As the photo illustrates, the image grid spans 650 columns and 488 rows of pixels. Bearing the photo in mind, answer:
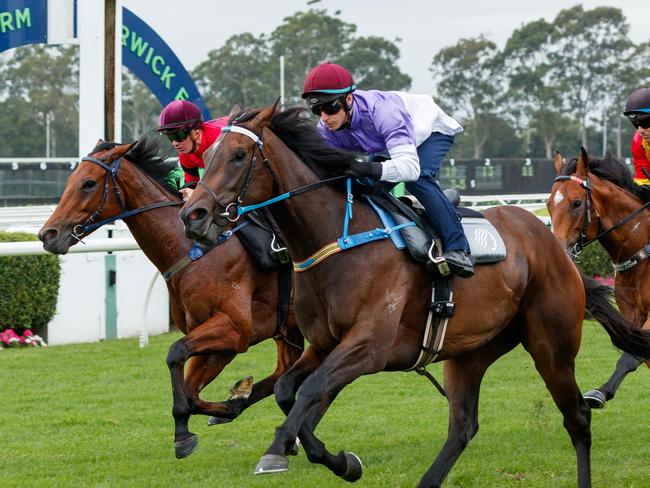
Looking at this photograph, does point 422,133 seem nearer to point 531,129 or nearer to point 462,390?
point 462,390

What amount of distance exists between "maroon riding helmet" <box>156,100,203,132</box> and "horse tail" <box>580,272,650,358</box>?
224cm

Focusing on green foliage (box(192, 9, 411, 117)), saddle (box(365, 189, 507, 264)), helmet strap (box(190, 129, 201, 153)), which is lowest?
saddle (box(365, 189, 507, 264))

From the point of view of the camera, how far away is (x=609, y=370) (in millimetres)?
8531

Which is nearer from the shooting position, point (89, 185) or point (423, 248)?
point (423, 248)

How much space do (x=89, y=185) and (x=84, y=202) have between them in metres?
0.10

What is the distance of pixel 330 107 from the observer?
445 centimetres

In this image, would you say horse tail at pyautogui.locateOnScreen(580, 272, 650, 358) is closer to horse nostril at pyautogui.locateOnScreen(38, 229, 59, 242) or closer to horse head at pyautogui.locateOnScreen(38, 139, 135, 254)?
horse head at pyautogui.locateOnScreen(38, 139, 135, 254)

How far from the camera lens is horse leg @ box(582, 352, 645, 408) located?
600cm

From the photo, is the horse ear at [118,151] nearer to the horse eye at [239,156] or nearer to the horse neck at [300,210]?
the horse neck at [300,210]

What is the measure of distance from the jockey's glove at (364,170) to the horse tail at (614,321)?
1.63 m

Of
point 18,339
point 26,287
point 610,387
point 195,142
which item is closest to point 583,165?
point 610,387

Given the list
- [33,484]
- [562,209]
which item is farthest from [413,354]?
[562,209]

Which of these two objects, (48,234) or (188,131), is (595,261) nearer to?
(188,131)

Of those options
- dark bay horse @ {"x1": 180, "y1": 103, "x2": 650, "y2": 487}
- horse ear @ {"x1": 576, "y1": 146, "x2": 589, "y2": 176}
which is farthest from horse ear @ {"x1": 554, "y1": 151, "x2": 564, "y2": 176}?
dark bay horse @ {"x1": 180, "y1": 103, "x2": 650, "y2": 487}
